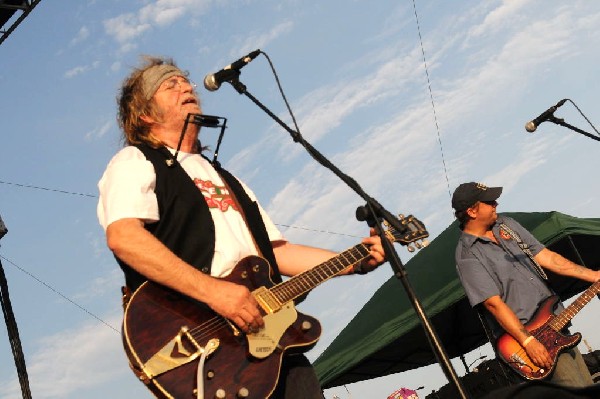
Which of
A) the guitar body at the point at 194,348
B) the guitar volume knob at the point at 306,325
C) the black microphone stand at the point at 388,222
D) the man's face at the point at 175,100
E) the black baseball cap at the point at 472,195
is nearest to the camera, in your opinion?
the black microphone stand at the point at 388,222

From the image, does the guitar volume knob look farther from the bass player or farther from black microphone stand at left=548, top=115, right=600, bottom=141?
black microphone stand at left=548, top=115, right=600, bottom=141

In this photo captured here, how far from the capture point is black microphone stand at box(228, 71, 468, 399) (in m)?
2.52

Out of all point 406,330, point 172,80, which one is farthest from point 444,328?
point 172,80

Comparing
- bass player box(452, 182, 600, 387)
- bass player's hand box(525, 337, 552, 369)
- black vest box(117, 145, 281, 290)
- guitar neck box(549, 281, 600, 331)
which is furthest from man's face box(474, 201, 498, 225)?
black vest box(117, 145, 281, 290)

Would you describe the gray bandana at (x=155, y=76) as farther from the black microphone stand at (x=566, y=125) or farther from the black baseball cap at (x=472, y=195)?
the black microphone stand at (x=566, y=125)

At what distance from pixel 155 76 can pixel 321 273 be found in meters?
1.22

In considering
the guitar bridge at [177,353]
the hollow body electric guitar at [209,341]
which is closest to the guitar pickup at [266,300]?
the hollow body electric guitar at [209,341]

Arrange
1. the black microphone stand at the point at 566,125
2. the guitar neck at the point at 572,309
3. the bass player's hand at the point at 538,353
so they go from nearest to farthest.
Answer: the bass player's hand at the point at 538,353 < the guitar neck at the point at 572,309 < the black microphone stand at the point at 566,125

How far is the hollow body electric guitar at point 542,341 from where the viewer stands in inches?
195

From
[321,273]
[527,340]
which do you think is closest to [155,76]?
[321,273]

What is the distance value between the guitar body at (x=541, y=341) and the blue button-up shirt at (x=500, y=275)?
0.06 metres

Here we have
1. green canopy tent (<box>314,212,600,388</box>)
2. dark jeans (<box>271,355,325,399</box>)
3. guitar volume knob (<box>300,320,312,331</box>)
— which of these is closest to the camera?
dark jeans (<box>271,355,325,399</box>)

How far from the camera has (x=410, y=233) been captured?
10.7 feet

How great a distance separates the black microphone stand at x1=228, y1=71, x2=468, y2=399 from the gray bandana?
0.29 metres
